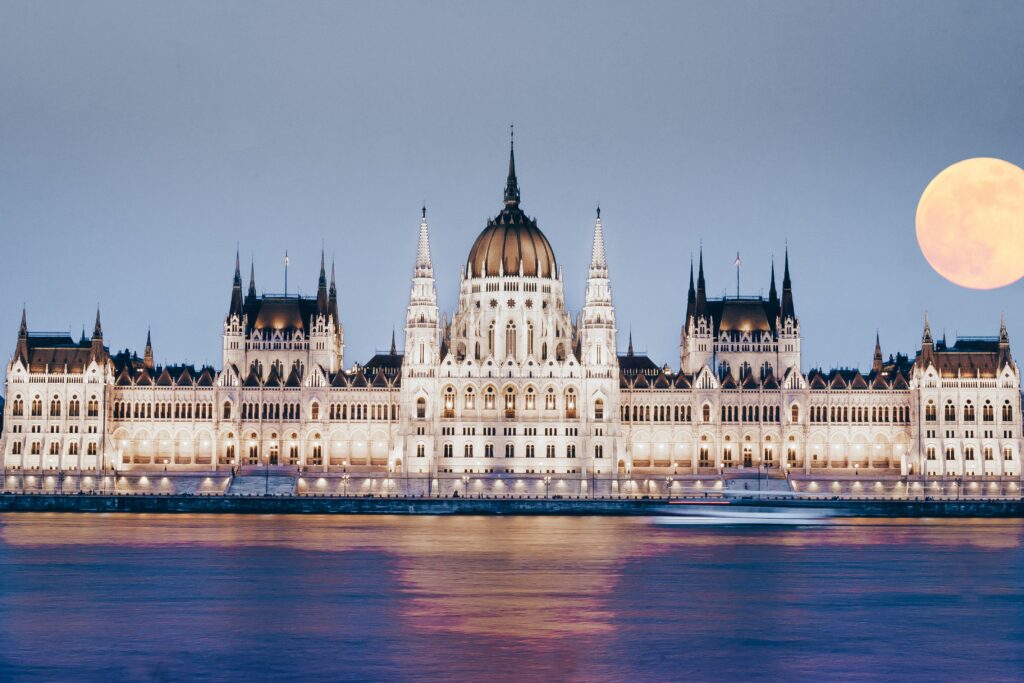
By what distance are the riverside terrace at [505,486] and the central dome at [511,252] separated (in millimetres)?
20550

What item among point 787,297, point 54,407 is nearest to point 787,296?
point 787,297

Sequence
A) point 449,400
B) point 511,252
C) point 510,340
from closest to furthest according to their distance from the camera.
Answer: point 449,400 < point 510,340 < point 511,252

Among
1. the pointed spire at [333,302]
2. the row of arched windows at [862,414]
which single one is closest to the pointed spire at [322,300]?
the pointed spire at [333,302]

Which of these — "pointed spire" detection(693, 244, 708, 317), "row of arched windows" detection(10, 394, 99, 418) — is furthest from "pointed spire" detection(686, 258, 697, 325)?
"row of arched windows" detection(10, 394, 99, 418)

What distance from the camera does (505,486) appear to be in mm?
135000

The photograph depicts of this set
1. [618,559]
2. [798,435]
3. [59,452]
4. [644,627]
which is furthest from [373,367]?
[644,627]

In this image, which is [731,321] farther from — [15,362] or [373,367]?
[15,362]

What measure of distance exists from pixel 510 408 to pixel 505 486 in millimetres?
9164

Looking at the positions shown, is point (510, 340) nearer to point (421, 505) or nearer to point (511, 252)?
point (511, 252)

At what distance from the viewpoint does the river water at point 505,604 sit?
54250mm

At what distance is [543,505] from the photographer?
124188 millimetres

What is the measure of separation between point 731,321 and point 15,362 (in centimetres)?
6185

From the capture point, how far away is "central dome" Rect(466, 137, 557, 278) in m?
148

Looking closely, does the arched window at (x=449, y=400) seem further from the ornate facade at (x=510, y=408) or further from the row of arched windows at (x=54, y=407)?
the row of arched windows at (x=54, y=407)
